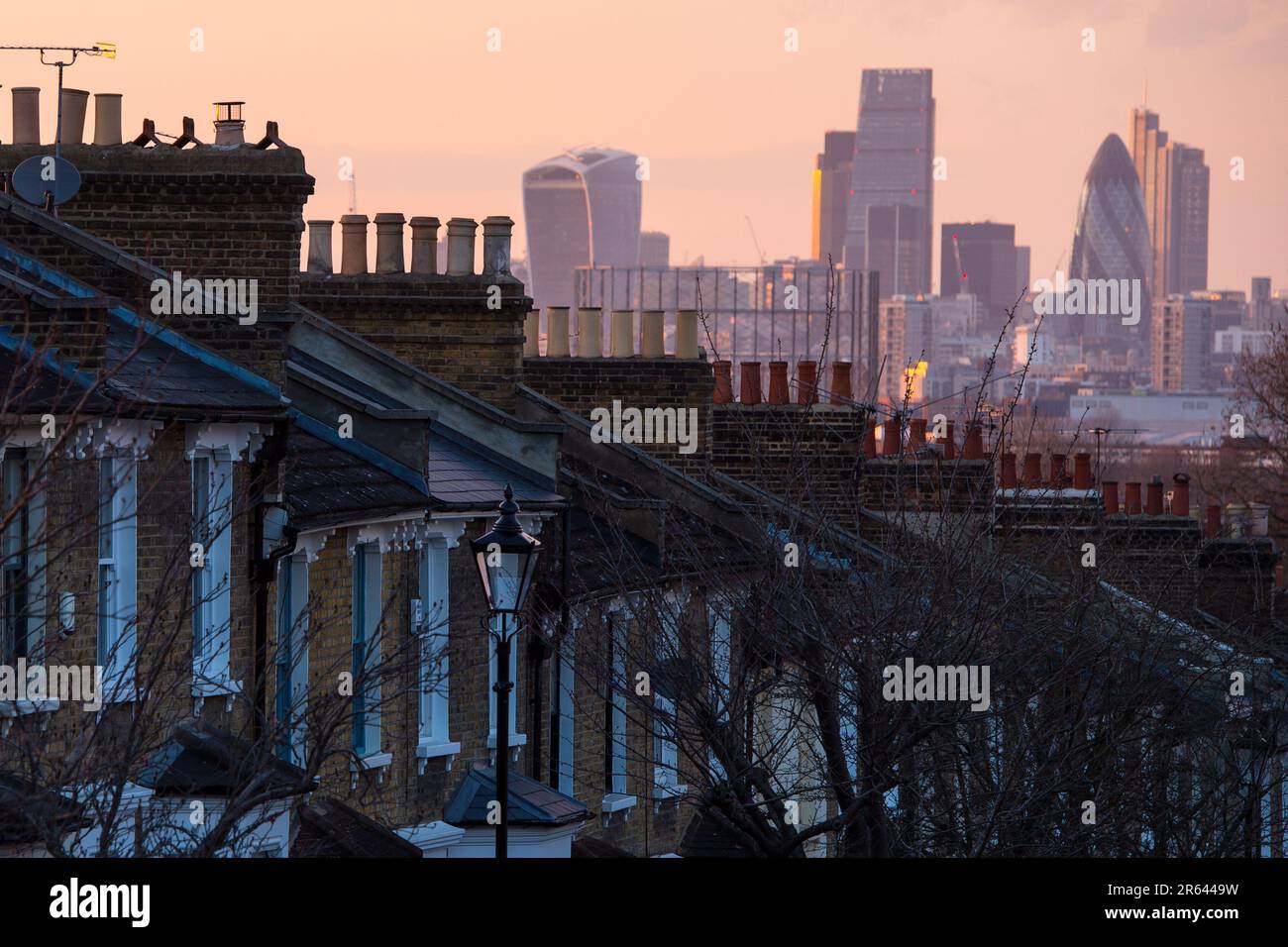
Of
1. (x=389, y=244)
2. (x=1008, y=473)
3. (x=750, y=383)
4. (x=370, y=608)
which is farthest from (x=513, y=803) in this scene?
(x=1008, y=473)

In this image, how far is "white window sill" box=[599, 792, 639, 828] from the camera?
25266mm

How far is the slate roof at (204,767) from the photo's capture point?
611 inches

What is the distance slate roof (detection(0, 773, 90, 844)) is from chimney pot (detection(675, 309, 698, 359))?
17330mm

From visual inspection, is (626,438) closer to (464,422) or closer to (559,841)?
(464,422)

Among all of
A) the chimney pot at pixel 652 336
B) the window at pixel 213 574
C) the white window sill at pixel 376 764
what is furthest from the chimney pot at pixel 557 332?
the window at pixel 213 574

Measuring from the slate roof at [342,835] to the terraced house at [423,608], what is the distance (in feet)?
0.20

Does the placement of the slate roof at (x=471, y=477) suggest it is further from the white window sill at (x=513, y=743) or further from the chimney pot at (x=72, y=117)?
the chimney pot at (x=72, y=117)

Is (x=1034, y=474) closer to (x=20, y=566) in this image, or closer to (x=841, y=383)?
(x=841, y=383)

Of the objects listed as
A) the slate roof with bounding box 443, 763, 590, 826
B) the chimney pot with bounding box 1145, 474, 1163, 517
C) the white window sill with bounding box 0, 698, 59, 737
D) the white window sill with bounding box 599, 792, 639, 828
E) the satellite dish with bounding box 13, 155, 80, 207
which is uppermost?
the satellite dish with bounding box 13, 155, 80, 207

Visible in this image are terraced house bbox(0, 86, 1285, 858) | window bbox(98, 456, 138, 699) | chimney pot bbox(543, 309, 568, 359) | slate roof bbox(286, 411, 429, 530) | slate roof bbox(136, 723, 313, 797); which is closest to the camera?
slate roof bbox(136, 723, 313, 797)

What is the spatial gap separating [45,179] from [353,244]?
7205mm

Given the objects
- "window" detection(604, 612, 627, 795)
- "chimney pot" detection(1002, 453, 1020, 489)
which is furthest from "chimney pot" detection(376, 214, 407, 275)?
"chimney pot" detection(1002, 453, 1020, 489)

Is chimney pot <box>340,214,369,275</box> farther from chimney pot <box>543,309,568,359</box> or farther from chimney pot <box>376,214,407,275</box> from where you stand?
chimney pot <box>543,309,568,359</box>

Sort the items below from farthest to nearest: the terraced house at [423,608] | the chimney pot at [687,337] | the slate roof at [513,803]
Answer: the chimney pot at [687,337]
the slate roof at [513,803]
the terraced house at [423,608]
